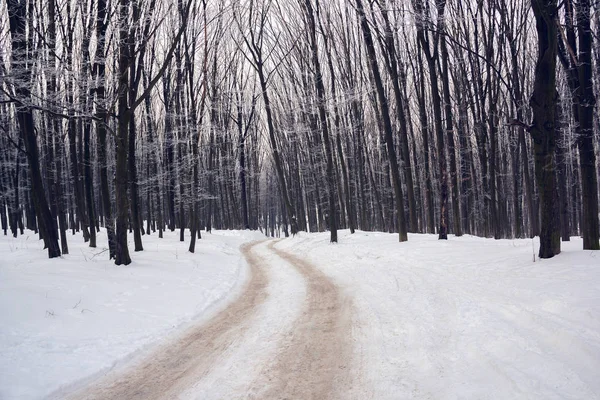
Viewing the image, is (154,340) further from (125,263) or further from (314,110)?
(314,110)

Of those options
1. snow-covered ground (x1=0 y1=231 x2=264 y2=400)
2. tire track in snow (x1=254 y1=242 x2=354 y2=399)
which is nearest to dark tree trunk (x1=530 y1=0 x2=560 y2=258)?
tire track in snow (x1=254 y1=242 x2=354 y2=399)

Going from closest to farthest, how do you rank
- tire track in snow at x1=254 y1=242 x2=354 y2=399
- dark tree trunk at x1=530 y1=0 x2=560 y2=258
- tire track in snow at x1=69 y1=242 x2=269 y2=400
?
tire track in snow at x1=254 y1=242 x2=354 y2=399, tire track in snow at x1=69 y1=242 x2=269 y2=400, dark tree trunk at x1=530 y1=0 x2=560 y2=258

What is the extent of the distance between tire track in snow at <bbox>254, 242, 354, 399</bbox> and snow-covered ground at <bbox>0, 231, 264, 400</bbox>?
2.19 m

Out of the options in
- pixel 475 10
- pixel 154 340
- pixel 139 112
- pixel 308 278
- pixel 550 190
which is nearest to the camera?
pixel 154 340

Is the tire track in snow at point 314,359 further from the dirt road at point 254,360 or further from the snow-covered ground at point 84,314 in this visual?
the snow-covered ground at point 84,314

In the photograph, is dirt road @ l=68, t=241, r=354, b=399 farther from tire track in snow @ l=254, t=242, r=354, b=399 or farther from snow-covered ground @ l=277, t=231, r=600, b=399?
snow-covered ground @ l=277, t=231, r=600, b=399

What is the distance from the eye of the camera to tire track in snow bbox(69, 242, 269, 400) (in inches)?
153

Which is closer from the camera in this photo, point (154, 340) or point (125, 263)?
point (154, 340)

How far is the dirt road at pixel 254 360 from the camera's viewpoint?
376 centimetres

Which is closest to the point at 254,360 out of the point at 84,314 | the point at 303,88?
the point at 84,314

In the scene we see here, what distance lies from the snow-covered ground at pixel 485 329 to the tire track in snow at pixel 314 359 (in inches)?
8.9

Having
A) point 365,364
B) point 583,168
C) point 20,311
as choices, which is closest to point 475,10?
point 583,168

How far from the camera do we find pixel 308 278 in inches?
405

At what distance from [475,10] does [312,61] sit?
366 inches
